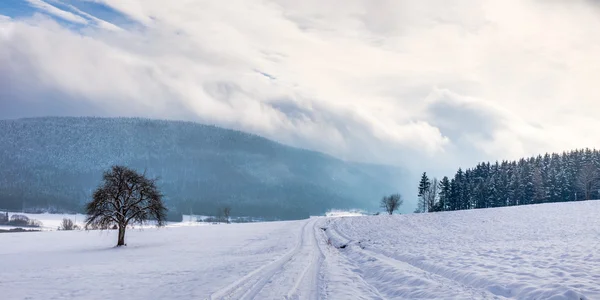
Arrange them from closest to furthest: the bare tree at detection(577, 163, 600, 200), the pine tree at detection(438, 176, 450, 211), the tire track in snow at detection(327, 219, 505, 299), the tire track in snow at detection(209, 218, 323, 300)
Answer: the tire track in snow at detection(327, 219, 505, 299), the tire track in snow at detection(209, 218, 323, 300), the bare tree at detection(577, 163, 600, 200), the pine tree at detection(438, 176, 450, 211)

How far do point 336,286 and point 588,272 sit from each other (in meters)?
10.4

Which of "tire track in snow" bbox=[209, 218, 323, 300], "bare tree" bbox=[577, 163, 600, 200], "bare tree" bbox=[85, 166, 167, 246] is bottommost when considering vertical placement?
"tire track in snow" bbox=[209, 218, 323, 300]

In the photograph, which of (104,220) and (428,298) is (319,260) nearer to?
(428,298)

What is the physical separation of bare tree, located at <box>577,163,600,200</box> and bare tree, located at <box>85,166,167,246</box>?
349ft

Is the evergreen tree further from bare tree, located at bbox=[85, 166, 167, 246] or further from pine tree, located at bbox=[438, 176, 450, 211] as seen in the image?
bare tree, located at bbox=[85, 166, 167, 246]

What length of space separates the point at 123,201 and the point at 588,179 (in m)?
112

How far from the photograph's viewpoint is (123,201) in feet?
149

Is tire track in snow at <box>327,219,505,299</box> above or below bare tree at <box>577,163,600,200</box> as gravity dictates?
below

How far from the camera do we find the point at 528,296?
1211 centimetres

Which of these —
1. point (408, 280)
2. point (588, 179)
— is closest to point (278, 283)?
point (408, 280)

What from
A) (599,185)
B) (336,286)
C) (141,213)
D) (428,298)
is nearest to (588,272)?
(428,298)

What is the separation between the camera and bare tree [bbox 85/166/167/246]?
4319 centimetres

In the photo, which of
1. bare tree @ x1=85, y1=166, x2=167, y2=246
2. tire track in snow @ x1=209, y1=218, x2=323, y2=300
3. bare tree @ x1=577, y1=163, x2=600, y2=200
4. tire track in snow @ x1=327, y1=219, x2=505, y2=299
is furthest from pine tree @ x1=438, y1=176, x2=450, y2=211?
tire track in snow @ x1=209, y1=218, x2=323, y2=300

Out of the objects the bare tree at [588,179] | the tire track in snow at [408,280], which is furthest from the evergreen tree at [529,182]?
the tire track in snow at [408,280]
